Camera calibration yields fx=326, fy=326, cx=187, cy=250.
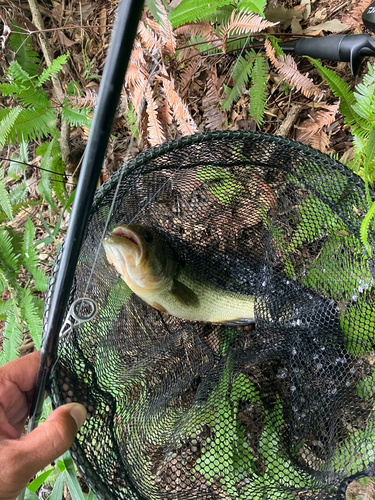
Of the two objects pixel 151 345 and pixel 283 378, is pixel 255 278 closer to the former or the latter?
pixel 283 378

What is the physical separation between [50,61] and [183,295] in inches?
108

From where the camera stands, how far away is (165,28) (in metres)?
2.14

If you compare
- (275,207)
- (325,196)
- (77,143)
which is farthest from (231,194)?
(77,143)

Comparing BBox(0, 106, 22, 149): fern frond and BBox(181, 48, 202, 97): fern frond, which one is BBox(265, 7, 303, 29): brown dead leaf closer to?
BBox(181, 48, 202, 97): fern frond

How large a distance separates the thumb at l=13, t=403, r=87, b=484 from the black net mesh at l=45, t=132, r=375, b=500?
0.73 ft

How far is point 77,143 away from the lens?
3.21 metres

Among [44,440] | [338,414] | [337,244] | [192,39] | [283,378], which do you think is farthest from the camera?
[192,39]

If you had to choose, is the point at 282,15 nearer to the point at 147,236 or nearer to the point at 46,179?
the point at 147,236

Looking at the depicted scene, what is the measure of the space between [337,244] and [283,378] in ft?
2.65

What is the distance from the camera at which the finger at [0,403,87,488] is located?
3.46 ft

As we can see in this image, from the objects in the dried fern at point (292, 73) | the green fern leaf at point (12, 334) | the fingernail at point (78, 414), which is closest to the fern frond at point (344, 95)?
the dried fern at point (292, 73)

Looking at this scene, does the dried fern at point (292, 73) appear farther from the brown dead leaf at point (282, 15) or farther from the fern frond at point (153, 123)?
the fern frond at point (153, 123)

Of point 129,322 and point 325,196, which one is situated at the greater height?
point 325,196

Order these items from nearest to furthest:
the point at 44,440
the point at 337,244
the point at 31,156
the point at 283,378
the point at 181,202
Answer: the point at 44,440 → the point at 337,244 → the point at 283,378 → the point at 181,202 → the point at 31,156
